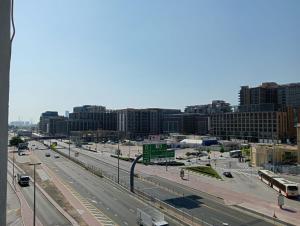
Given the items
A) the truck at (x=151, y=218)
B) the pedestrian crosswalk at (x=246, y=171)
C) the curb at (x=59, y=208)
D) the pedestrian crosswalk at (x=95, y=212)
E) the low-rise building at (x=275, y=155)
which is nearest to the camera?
the truck at (x=151, y=218)

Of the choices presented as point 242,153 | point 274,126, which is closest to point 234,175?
point 242,153

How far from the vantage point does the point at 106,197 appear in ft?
161

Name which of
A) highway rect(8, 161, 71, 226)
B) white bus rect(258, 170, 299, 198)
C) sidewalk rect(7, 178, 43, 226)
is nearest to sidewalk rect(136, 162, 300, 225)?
white bus rect(258, 170, 299, 198)

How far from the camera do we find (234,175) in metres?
73.1

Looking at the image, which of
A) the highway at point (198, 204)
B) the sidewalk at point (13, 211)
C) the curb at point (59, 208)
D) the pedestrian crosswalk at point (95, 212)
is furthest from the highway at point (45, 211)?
the highway at point (198, 204)

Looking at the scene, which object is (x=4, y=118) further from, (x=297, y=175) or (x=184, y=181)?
(x=297, y=175)

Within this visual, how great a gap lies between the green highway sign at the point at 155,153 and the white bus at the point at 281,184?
57.0 feet

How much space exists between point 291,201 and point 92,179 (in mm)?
35552

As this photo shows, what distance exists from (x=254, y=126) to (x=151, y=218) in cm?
15220

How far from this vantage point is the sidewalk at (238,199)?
40172 millimetres

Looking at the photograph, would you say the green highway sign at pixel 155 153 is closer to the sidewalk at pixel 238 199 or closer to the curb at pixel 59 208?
the sidewalk at pixel 238 199

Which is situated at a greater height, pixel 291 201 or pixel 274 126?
pixel 274 126

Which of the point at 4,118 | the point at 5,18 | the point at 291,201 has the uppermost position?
the point at 5,18

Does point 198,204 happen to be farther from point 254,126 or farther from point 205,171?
point 254,126
